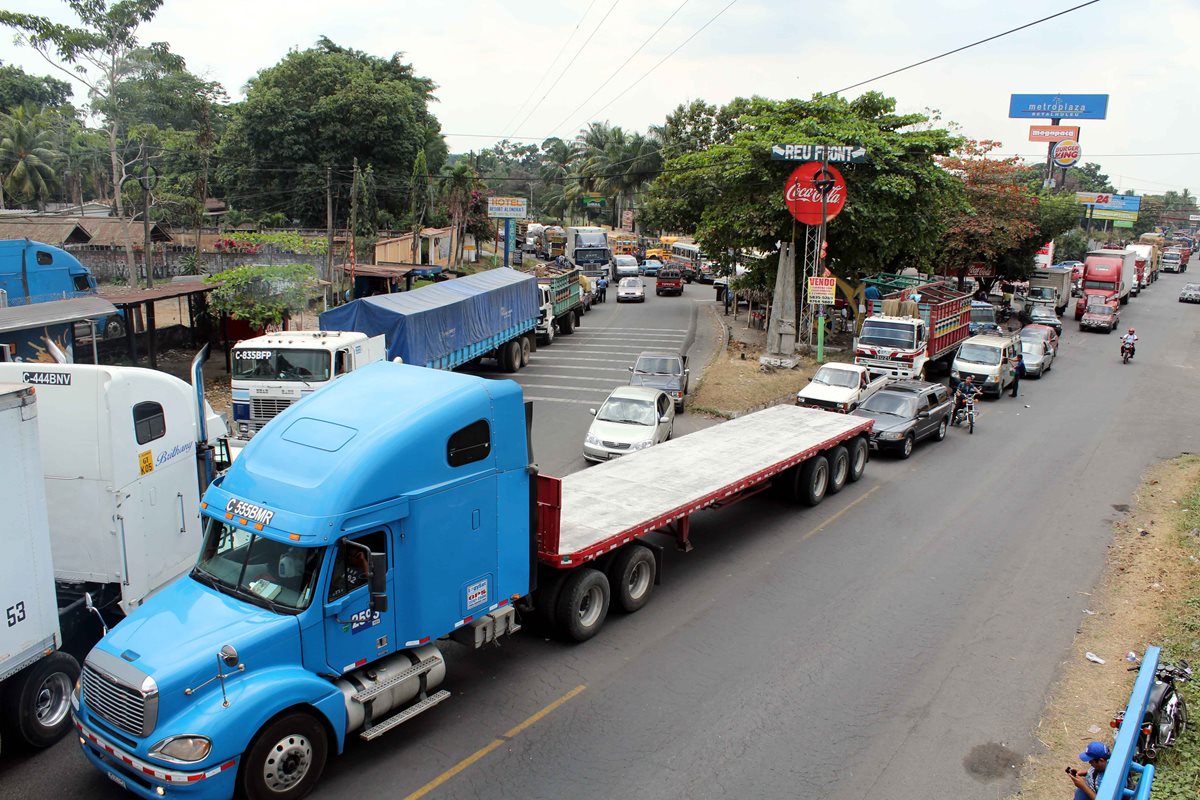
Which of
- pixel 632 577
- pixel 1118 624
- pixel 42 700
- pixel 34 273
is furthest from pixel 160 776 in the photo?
pixel 34 273

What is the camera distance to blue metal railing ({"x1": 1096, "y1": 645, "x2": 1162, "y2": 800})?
6023 mm

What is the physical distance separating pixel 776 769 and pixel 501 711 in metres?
2.71

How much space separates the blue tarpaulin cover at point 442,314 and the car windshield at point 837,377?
10.2m

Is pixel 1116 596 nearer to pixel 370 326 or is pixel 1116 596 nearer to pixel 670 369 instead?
pixel 670 369

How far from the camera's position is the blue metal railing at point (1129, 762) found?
6.02m

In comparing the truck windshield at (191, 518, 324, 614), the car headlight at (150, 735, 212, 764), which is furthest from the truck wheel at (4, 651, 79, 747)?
the car headlight at (150, 735, 212, 764)

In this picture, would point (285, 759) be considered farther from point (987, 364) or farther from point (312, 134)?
point (312, 134)

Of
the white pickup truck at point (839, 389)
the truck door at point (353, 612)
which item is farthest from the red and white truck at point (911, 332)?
the truck door at point (353, 612)

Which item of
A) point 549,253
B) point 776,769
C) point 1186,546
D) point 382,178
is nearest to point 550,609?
point 776,769

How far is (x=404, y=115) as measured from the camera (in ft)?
194

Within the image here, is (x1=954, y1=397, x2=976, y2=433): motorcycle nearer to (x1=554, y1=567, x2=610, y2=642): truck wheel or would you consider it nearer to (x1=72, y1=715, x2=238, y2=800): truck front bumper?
(x1=554, y1=567, x2=610, y2=642): truck wheel

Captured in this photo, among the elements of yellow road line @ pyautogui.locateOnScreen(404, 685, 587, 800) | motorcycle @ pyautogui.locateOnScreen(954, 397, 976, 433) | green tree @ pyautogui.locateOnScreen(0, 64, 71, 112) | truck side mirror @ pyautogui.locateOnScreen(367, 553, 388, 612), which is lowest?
yellow road line @ pyautogui.locateOnScreen(404, 685, 587, 800)

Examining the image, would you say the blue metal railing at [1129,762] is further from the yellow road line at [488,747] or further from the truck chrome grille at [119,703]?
the truck chrome grille at [119,703]

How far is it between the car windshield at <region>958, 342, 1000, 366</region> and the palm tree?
61.6m
